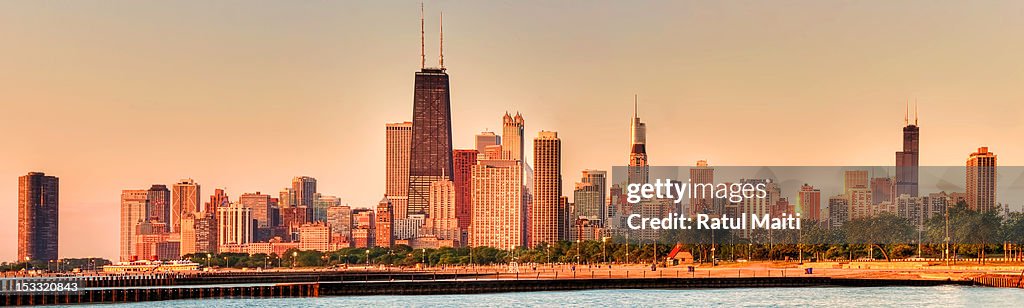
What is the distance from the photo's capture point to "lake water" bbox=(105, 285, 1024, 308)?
105 meters

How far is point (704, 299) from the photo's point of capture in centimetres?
11256

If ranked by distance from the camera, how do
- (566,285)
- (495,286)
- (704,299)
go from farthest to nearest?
1. (566,285)
2. (495,286)
3. (704,299)

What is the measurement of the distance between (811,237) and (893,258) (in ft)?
65.7

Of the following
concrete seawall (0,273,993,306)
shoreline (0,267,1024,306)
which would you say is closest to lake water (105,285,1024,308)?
shoreline (0,267,1024,306)

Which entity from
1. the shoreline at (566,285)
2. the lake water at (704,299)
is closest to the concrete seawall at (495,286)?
the shoreline at (566,285)

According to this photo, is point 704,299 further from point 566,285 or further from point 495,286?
point 495,286

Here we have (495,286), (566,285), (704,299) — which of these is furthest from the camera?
(566,285)

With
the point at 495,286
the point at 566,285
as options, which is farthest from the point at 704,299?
the point at 495,286

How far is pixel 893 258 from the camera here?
554 ft

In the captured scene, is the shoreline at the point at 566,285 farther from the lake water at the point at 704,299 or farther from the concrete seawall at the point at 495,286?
the lake water at the point at 704,299

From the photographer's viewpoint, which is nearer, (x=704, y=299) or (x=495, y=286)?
(x=704, y=299)

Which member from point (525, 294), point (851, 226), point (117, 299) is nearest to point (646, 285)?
point (525, 294)

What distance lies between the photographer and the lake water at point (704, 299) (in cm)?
10525

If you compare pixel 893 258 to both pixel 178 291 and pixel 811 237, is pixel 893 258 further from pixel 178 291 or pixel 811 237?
pixel 178 291
